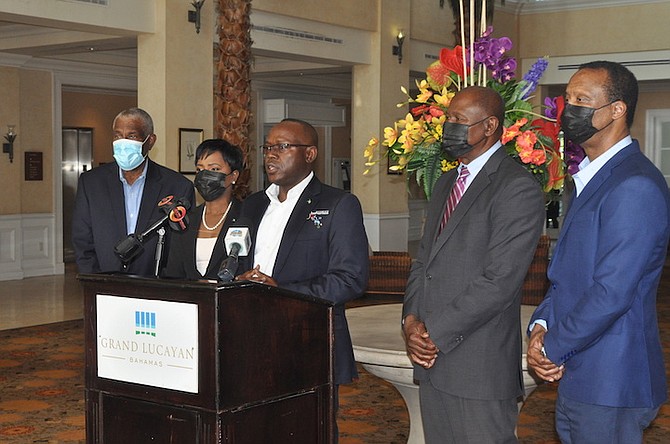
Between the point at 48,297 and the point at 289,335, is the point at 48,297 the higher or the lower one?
the lower one

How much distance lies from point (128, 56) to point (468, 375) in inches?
499

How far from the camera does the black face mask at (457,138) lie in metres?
3.29

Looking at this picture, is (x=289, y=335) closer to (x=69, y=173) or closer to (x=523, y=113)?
(x=523, y=113)

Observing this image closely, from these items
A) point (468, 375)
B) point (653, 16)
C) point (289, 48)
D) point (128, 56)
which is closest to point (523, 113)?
point (468, 375)

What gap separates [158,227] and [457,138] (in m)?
1.05

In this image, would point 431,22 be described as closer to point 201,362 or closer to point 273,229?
point 273,229

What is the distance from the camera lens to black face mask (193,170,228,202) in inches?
152

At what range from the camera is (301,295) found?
3139mm

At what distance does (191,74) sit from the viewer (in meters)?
10.9

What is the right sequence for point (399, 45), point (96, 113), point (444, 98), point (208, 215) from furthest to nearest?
point (96, 113) → point (399, 45) → point (444, 98) → point (208, 215)

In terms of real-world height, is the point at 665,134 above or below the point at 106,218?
above

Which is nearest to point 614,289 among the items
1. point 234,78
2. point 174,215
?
point 174,215

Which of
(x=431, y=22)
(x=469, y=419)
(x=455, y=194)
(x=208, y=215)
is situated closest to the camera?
(x=469, y=419)

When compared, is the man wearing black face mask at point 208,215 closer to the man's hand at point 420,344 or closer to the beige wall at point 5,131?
the man's hand at point 420,344
